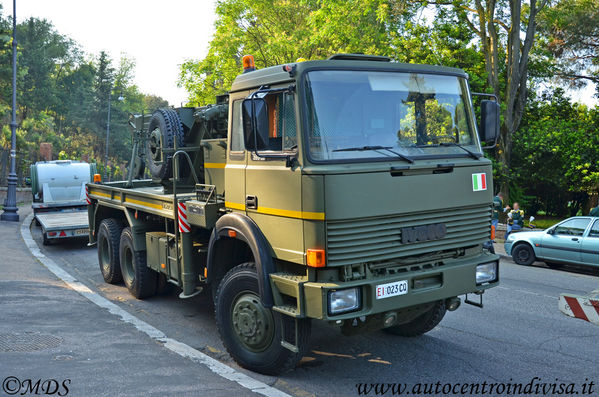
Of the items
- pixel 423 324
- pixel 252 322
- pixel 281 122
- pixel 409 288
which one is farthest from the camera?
pixel 423 324

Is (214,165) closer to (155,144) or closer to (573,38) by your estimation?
(155,144)

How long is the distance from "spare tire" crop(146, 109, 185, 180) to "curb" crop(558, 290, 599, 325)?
5.41 meters

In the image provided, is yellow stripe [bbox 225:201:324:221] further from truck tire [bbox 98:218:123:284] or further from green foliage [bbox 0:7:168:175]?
green foliage [bbox 0:7:168:175]

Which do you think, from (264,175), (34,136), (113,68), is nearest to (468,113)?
(264,175)

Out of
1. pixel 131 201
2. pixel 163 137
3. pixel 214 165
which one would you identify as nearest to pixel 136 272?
pixel 131 201

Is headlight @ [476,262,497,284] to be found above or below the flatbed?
above

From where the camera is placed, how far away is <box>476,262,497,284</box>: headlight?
18.3 feet

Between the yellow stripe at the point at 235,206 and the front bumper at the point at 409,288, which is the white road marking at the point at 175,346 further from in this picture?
the yellow stripe at the point at 235,206

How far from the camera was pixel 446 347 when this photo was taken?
6293 millimetres

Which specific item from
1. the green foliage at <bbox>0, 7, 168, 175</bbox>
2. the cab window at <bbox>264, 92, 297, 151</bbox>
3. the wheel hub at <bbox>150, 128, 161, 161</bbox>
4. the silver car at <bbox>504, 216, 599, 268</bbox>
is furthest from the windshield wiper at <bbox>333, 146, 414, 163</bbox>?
the green foliage at <bbox>0, 7, 168, 175</bbox>

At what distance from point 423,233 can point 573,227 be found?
887 cm

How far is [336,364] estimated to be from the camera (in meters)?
5.78

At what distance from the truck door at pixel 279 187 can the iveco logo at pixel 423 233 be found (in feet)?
3.29

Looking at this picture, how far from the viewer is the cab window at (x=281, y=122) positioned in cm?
502
